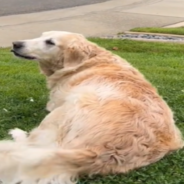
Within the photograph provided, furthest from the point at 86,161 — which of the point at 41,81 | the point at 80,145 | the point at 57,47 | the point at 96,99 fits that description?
the point at 41,81

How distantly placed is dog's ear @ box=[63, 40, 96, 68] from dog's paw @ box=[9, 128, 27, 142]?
828mm

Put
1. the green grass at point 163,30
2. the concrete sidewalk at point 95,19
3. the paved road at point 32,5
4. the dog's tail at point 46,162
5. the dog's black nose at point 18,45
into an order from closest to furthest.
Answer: the dog's tail at point 46,162
the dog's black nose at point 18,45
the green grass at point 163,30
the concrete sidewalk at point 95,19
the paved road at point 32,5

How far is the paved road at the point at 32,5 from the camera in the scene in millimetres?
16266

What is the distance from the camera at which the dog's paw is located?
195 inches

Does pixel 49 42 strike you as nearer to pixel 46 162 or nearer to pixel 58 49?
pixel 58 49

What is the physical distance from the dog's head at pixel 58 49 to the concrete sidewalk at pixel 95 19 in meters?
5.70

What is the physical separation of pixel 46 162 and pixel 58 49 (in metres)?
1.79

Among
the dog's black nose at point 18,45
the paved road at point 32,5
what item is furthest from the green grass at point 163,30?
the dog's black nose at point 18,45

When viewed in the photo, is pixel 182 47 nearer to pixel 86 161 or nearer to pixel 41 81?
pixel 41 81

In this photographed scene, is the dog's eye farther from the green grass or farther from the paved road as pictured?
the paved road

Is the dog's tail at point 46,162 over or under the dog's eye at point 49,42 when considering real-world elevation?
under

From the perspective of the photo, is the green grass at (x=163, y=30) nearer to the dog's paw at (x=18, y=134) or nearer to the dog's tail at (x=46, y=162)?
the dog's paw at (x=18, y=134)

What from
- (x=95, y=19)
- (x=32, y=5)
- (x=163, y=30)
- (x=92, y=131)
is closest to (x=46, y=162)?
(x=92, y=131)

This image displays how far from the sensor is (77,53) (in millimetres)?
5430
